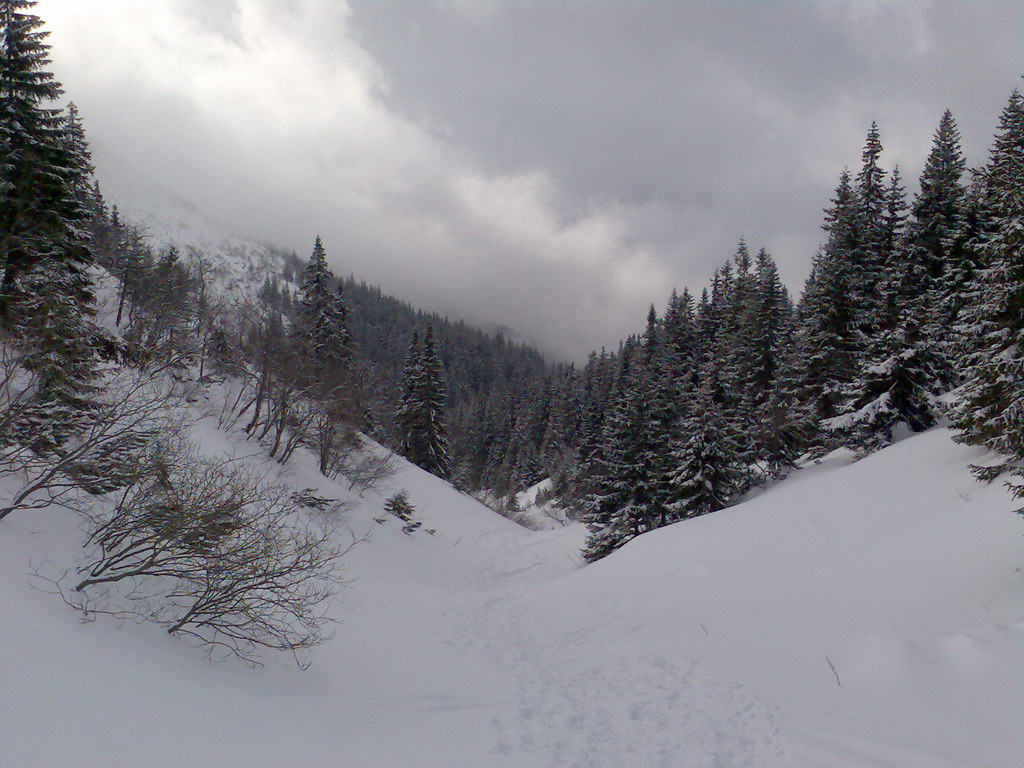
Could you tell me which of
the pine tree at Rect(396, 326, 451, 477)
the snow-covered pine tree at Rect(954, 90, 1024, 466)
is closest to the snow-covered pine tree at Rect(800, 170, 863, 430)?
the snow-covered pine tree at Rect(954, 90, 1024, 466)

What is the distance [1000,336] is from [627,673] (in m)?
12.6

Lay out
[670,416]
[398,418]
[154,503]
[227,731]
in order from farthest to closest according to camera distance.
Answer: [398,418], [670,416], [154,503], [227,731]

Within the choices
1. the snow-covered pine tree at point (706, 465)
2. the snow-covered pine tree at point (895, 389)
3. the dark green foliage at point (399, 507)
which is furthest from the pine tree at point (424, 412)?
the snow-covered pine tree at point (895, 389)

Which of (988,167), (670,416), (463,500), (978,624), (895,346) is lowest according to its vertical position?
(463,500)

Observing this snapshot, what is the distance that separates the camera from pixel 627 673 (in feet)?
26.2

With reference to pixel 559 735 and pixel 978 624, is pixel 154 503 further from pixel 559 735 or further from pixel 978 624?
pixel 978 624

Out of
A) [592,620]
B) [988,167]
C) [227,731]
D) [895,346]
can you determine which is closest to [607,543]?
[592,620]

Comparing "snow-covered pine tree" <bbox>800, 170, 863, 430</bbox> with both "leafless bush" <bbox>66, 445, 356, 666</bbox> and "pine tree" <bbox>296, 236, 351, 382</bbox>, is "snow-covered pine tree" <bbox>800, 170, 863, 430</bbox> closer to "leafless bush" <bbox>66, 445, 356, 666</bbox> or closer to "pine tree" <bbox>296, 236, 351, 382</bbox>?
"leafless bush" <bbox>66, 445, 356, 666</bbox>

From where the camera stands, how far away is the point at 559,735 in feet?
20.1

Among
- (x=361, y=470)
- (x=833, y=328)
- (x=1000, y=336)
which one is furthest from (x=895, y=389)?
(x=361, y=470)

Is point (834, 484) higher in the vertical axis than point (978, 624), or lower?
higher

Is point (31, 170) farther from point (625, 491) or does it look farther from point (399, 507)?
point (625, 491)

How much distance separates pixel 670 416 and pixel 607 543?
26.5ft

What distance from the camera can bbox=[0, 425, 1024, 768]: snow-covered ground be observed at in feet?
14.5
